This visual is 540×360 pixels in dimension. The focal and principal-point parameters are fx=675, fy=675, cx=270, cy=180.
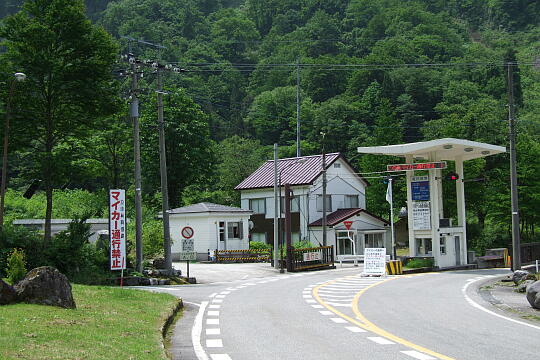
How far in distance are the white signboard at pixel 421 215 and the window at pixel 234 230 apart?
1509 centimetres

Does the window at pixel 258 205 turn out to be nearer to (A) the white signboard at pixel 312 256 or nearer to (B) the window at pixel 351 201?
(B) the window at pixel 351 201

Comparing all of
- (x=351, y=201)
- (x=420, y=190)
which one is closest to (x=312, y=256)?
(x=420, y=190)

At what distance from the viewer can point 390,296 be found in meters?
22.0

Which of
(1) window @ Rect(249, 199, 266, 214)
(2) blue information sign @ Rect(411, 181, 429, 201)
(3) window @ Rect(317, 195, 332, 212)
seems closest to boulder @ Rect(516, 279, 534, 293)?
(2) blue information sign @ Rect(411, 181, 429, 201)

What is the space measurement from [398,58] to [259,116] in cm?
2203

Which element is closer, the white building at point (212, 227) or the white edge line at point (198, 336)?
the white edge line at point (198, 336)

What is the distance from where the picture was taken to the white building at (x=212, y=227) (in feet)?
161

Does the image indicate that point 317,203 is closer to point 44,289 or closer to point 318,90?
point 44,289

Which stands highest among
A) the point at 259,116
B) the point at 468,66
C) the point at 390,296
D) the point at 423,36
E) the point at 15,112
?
the point at 423,36

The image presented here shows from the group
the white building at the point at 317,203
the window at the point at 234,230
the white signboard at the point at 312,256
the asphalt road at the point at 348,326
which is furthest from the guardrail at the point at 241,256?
the asphalt road at the point at 348,326

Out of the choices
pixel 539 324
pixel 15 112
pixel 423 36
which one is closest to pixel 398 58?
pixel 423 36

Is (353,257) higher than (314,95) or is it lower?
lower

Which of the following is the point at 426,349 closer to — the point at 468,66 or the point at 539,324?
the point at 539,324

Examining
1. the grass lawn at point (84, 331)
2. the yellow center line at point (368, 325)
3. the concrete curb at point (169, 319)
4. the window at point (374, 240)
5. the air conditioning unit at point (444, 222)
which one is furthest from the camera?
the window at point (374, 240)
